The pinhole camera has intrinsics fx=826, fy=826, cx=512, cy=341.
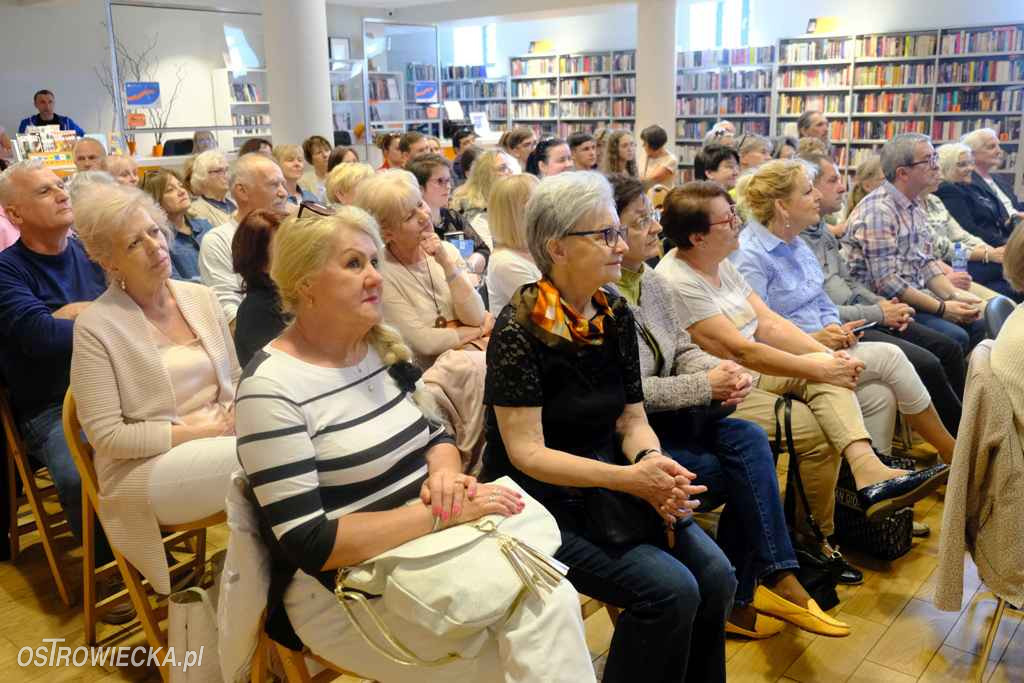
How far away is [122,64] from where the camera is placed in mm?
11539

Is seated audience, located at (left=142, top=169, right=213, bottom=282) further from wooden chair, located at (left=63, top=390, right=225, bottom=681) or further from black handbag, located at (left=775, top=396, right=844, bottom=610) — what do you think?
black handbag, located at (left=775, top=396, right=844, bottom=610)

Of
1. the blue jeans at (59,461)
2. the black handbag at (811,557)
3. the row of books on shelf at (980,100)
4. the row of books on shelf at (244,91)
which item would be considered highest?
the row of books on shelf at (244,91)

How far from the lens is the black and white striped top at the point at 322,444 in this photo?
4.88 ft

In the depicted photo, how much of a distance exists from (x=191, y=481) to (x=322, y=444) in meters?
0.70

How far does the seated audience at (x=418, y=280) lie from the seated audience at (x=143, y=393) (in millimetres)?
654

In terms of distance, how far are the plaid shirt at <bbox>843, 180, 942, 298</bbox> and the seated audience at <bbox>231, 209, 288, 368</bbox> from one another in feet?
9.52

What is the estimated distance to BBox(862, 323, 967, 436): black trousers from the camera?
350cm

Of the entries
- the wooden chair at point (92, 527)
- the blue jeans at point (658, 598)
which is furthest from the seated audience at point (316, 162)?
the blue jeans at point (658, 598)

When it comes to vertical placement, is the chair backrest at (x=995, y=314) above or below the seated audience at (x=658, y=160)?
below

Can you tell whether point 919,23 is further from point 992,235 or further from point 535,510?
point 535,510

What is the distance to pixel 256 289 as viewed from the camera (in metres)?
2.54
